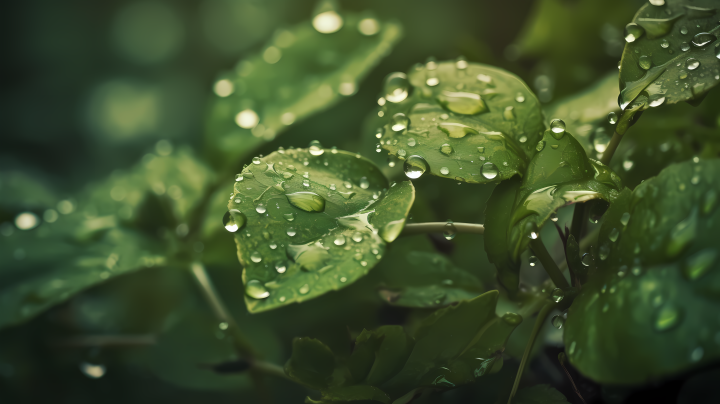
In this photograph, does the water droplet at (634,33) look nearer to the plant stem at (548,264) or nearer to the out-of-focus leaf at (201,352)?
the plant stem at (548,264)

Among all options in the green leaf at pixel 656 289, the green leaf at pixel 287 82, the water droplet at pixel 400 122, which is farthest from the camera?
the green leaf at pixel 287 82

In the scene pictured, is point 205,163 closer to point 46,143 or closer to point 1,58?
point 46,143

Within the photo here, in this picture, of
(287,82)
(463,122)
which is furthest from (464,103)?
(287,82)

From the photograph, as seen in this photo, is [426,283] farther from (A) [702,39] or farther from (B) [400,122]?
(A) [702,39]

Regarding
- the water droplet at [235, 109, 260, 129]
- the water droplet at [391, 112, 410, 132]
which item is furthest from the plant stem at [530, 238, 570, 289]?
the water droplet at [235, 109, 260, 129]

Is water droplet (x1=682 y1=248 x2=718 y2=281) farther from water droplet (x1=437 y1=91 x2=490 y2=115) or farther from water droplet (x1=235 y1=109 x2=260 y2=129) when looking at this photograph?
water droplet (x1=235 y1=109 x2=260 y2=129)

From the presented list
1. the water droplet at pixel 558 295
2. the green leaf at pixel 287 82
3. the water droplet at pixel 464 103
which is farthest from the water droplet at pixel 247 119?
the water droplet at pixel 558 295
